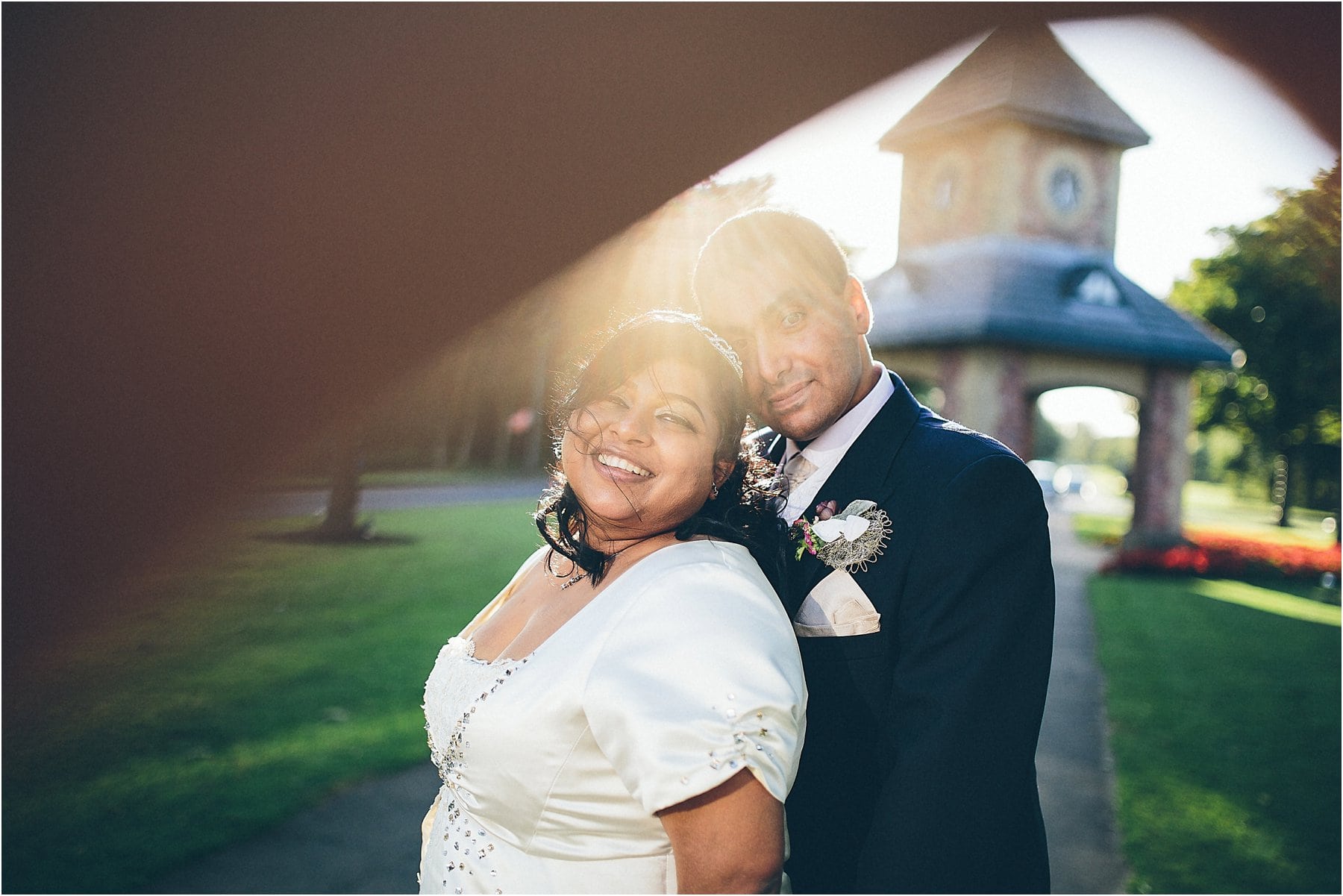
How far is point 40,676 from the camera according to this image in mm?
4555

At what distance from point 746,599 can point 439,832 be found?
94cm

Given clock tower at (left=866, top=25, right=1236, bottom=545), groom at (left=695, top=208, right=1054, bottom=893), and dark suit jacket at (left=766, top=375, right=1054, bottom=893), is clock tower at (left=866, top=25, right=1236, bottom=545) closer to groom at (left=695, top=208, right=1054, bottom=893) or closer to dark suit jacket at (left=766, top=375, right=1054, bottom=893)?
groom at (left=695, top=208, right=1054, bottom=893)

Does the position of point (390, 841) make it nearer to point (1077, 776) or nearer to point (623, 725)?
point (623, 725)

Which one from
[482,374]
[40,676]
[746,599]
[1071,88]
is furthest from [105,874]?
[1071,88]

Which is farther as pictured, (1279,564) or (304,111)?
(1279,564)

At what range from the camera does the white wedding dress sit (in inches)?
59.7

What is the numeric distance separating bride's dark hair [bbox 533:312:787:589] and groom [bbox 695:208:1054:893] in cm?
18

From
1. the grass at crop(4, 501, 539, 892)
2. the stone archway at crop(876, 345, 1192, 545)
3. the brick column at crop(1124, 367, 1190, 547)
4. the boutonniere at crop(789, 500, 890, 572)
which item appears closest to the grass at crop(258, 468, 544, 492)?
the grass at crop(4, 501, 539, 892)

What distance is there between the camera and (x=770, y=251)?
2.19m

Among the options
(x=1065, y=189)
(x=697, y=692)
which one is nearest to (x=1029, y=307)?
(x=1065, y=189)

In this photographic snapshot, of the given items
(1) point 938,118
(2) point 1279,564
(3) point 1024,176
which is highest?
(1) point 938,118

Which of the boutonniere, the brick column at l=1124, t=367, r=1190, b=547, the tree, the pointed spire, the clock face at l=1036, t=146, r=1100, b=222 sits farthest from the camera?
the tree

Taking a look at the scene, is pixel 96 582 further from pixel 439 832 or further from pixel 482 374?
pixel 482 374

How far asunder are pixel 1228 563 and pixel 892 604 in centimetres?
1623
